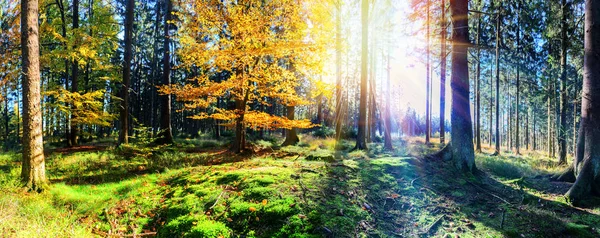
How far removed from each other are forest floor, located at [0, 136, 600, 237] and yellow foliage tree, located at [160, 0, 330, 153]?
379cm

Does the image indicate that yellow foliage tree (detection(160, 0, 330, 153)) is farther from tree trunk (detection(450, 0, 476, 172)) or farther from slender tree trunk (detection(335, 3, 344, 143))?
tree trunk (detection(450, 0, 476, 172))

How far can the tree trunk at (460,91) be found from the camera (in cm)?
774

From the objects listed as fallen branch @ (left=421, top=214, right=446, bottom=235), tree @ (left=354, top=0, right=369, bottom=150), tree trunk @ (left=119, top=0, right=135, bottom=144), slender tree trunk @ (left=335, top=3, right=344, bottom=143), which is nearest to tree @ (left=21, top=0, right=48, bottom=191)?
tree trunk @ (left=119, top=0, right=135, bottom=144)

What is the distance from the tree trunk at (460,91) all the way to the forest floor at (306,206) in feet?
2.66

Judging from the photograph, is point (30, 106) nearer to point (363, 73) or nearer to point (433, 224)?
point (433, 224)

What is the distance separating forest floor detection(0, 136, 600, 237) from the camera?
4039 mm

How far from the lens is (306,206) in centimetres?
435

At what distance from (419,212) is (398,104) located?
70943 millimetres

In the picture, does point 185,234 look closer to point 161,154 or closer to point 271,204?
point 271,204

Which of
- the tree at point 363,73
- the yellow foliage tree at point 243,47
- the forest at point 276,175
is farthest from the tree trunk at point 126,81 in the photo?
the tree at point 363,73

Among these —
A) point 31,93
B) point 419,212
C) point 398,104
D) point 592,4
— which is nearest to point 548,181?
point 592,4

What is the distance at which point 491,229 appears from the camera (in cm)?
411

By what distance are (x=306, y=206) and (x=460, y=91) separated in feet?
20.2

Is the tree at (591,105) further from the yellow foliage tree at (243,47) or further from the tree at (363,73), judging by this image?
the yellow foliage tree at (243,47)
